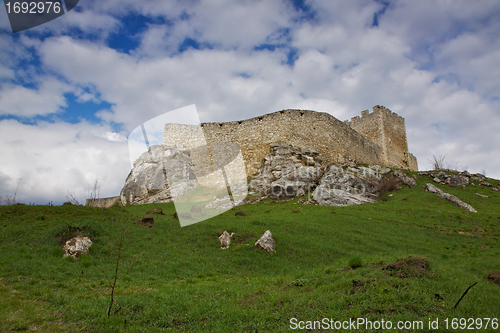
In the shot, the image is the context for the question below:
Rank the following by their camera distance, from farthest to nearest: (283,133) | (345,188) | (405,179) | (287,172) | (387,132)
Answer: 1. (387,132)
2. (283,133)
3. (405,179)
4. (287,172)
5. (345,188)

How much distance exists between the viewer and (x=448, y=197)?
72.9ft

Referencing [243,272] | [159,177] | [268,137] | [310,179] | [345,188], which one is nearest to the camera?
[243,272]

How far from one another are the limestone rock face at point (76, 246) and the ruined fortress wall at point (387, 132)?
3826cm

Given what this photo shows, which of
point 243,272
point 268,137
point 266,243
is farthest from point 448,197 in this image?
point 243,272

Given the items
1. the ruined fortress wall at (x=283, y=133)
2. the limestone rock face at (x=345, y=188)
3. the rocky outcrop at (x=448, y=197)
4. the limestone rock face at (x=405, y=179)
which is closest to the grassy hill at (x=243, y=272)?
the rocky outcrop at (x=448, y=197)

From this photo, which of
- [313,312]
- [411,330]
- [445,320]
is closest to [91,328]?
[313,312]

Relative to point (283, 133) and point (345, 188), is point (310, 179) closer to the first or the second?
point (345, 188)

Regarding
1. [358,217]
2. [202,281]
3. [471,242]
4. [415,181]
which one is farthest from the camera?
[415,181]

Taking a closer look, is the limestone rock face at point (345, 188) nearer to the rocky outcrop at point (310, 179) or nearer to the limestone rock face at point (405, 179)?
the rocky outcrop at point (310, 179)

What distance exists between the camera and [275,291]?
711cm

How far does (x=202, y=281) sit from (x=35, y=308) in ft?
14.1

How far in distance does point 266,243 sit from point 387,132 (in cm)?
3545

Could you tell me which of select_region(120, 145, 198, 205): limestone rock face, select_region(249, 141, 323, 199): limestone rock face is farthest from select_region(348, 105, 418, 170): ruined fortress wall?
select_region(120, 145, 198, 205): limestone rock face

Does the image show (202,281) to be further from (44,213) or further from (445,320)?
(44,213)
